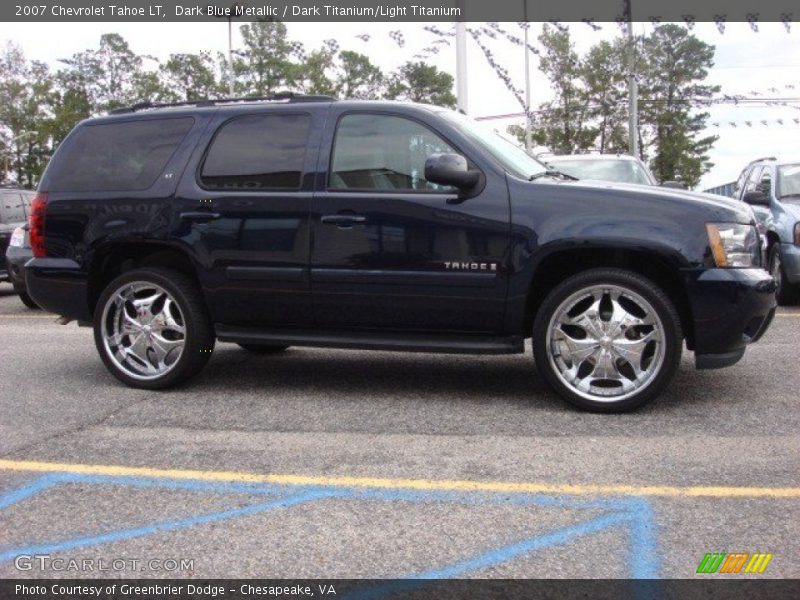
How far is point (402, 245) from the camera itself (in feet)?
16.3

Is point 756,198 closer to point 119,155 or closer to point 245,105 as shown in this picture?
point 245,105

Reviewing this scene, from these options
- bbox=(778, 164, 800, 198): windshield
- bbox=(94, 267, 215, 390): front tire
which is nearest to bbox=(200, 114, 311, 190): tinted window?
bbox=(94, 267, 215, 390): front tire

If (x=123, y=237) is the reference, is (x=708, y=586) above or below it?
below

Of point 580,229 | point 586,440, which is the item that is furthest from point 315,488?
point 580,229

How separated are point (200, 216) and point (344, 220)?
97cm

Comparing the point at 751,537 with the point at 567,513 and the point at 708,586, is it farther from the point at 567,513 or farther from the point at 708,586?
the point at 567,513

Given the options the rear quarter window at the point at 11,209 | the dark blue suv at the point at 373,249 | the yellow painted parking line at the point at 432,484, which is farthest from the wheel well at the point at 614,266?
the rear quarter window at the point at 11,209

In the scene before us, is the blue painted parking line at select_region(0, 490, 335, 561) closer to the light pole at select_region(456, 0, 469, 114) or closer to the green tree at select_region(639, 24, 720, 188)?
the light pole at select_region(456, 0, 469, 114)

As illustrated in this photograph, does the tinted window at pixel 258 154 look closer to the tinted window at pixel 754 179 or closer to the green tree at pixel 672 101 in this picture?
the tinted window at pixel 754 179

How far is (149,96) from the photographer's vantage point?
5409cm

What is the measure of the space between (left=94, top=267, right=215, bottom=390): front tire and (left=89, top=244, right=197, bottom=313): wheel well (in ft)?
0.33

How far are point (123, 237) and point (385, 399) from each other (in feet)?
6.60

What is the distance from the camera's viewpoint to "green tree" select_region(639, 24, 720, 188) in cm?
4547

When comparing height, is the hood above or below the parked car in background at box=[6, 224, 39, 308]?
above
